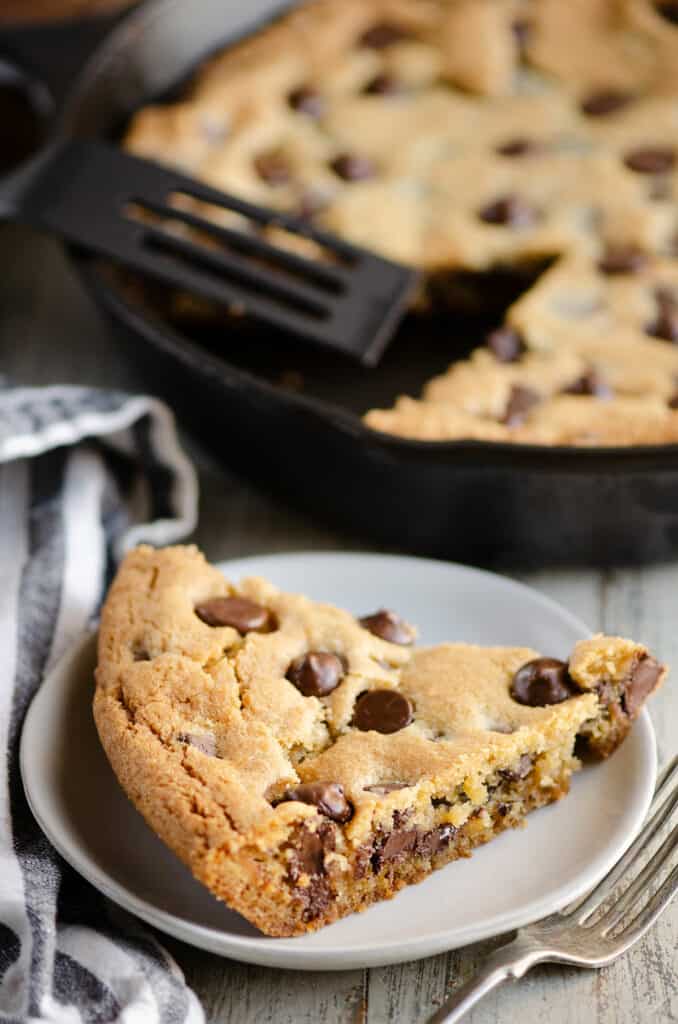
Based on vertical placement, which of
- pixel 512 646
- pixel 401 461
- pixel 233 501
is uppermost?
pixel 401 461

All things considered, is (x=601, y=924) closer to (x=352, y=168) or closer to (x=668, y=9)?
(x=352, y=168)

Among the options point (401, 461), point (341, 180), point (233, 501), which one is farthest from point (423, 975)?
point (341, 180)

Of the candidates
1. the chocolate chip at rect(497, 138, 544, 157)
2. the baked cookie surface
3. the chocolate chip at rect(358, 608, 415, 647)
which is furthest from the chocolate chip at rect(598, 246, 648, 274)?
the chocolate chip at rect(358, 608, 415, 647)

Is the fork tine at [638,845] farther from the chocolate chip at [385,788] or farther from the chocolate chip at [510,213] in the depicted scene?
the chocolate chip at [510,213]

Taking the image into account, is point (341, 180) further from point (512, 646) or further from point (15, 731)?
point (15, 731)

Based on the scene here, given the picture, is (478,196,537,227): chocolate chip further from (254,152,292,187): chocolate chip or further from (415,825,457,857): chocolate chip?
(415,825,457,857): chocolate chip

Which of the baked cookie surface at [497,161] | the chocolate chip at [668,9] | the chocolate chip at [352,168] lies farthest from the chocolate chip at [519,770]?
the chocolate chip at [668,9]

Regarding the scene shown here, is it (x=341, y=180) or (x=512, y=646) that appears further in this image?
(x=341, y=180)
